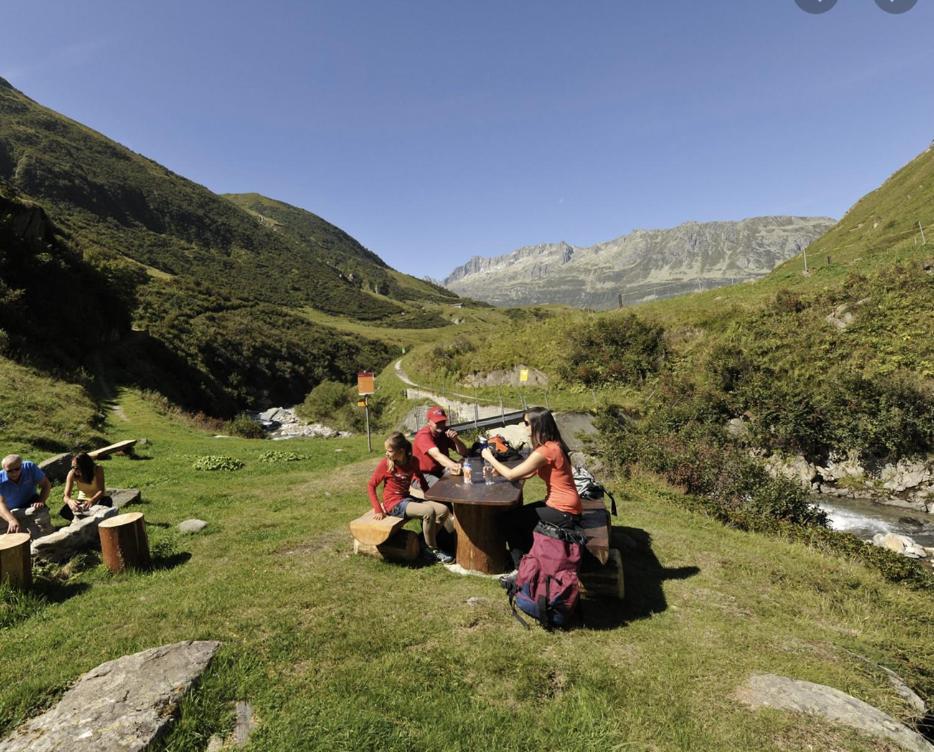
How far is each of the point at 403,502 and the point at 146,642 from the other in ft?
12.3

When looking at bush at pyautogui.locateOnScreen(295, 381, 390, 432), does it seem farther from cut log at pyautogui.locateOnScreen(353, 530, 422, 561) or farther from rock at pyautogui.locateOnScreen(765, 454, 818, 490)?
cut log at pyautogui.locateOnScreen(353, 530, 422, 561)

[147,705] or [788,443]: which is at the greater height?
[147,705]

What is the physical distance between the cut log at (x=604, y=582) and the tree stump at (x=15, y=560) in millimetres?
7448

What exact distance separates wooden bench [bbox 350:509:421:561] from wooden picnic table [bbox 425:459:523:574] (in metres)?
0.77

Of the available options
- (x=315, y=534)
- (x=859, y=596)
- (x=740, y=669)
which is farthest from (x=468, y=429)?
(x=740, y=669)

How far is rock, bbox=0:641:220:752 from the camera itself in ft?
11.1

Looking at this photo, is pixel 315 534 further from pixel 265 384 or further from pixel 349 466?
pixel 265 384

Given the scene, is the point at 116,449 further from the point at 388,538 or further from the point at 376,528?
the point at 388,538

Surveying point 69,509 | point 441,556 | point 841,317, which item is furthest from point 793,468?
point 69,509

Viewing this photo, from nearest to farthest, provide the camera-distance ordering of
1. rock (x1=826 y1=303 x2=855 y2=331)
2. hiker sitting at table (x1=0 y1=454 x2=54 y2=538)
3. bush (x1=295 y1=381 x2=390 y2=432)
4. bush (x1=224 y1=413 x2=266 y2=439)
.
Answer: hiker sitting at table (x1=0 y1=454 x2=54 y2=538) < rock (x1=826 y1=303 x2=855 y2=331) < bush (x1=224 y1=413 x2=266 y2=439) < bush (x1=295 y1=381 x2=390 y2=432)

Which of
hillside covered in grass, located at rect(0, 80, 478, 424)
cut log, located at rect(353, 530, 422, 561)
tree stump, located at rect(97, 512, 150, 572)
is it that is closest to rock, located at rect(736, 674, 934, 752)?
cut log, located at rect(353, 530, 422, 561)

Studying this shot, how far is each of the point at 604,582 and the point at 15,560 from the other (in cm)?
783

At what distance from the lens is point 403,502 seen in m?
7.59

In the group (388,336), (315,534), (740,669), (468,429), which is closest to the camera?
(740,669)
